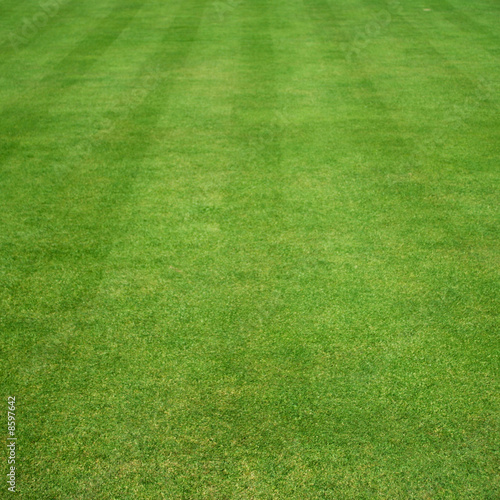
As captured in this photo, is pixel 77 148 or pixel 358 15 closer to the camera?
pixel 77 148

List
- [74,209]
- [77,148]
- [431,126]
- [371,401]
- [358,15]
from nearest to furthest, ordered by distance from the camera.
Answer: [371,401] < [74,209] < [77,148] < [431,126] < [358,15]

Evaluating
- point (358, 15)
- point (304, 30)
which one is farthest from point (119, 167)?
point (358, 15)

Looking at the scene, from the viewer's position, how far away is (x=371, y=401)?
13.2 feet

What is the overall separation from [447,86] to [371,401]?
809 cm

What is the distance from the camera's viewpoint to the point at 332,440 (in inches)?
148

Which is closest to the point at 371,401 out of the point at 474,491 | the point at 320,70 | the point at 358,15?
the point at 474,491

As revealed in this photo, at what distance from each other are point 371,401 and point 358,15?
13592mm

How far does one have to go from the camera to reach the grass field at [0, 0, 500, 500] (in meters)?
A: 3.66

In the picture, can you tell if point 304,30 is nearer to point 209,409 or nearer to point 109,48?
point 109,48

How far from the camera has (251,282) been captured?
523 centimetres

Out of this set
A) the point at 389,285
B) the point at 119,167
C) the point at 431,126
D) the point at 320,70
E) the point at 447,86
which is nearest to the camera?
the point at 389,285

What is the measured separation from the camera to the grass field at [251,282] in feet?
12.0

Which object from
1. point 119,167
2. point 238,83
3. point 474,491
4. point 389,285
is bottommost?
point 474,491

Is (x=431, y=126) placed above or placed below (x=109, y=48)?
below
